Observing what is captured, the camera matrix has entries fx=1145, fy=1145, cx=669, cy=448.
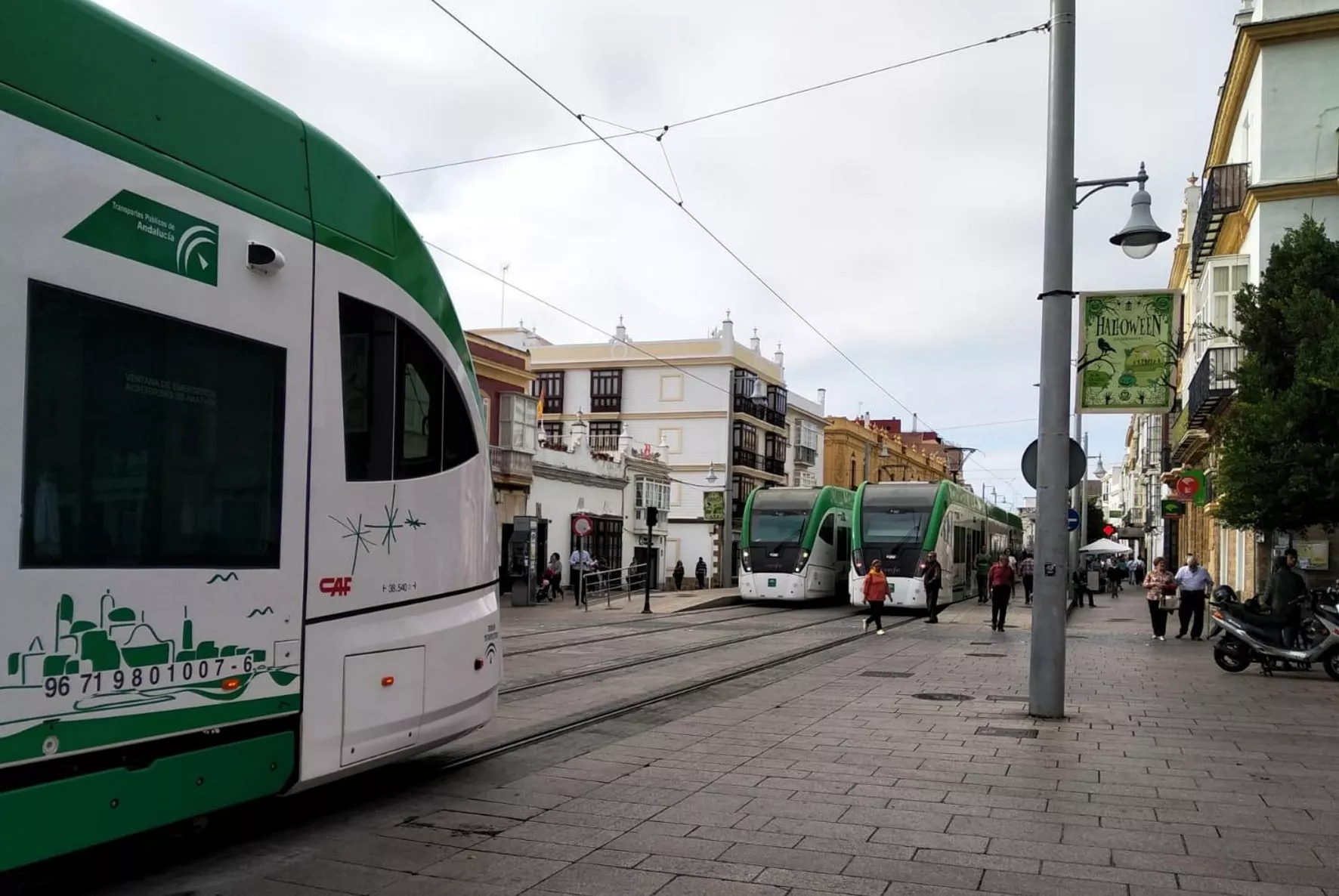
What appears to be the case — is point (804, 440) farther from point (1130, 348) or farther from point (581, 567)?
point (1130, 348)

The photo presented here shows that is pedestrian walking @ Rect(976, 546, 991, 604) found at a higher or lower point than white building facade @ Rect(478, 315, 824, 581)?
lower

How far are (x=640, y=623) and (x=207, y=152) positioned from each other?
20.6 meters

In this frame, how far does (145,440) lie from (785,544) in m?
28.3

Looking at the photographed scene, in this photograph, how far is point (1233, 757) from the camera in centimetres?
898

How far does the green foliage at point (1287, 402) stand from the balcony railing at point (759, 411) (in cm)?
4038

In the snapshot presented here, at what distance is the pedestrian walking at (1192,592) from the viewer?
20.7 m

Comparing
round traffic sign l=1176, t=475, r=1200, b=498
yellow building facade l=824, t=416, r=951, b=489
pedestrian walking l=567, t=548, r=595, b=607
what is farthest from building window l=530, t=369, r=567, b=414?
round traffic sign l=1176, t=475, r=1200, b=498

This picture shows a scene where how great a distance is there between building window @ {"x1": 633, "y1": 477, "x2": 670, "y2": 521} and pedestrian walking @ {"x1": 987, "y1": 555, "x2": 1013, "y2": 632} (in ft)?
71.2

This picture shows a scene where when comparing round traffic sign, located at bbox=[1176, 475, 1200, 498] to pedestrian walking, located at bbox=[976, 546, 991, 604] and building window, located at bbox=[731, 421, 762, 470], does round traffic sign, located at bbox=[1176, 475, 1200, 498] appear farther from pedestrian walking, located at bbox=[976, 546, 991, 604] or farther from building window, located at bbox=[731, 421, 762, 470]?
building window, located at bbox=[731, 421, 762, 470]

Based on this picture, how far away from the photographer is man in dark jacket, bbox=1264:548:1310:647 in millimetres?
15297

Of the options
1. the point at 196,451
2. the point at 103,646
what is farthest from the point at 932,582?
the point at 103,646

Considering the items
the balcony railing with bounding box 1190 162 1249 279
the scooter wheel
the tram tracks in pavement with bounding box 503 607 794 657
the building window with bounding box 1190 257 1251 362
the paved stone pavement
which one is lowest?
the paved stone pavement

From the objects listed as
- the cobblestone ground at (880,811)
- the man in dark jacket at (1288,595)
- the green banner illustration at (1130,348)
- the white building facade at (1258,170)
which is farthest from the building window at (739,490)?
the cobblestone ground at (880,811)

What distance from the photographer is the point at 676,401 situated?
64.5m
